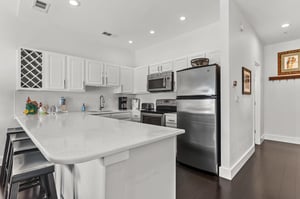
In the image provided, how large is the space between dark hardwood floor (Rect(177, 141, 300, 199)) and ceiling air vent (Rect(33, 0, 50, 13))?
352cm

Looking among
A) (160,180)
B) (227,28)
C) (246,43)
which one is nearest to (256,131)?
(246,43)

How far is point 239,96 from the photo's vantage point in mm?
2652

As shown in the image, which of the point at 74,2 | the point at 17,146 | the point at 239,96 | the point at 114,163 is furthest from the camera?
the point at 239,96

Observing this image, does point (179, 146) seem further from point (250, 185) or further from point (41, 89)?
point (41, 89)

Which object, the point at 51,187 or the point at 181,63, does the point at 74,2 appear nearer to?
the point at 181,63

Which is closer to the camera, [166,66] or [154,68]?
[166,66]

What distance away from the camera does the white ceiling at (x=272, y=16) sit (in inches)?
96.4

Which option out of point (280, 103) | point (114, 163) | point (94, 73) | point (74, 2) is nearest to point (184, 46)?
point (94, 73)

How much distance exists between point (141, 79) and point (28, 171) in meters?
3.44

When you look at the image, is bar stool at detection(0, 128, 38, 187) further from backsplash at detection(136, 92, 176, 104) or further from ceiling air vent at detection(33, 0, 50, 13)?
backsplash at detection(136, 92, 176, 104)

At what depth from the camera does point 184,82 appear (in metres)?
2.74

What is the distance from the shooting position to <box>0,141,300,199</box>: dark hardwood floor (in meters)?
1.84

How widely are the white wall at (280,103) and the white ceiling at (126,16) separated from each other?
2.65 meters

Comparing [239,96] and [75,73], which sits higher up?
[75,73]
